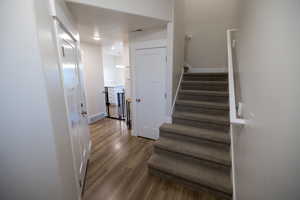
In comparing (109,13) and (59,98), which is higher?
(109,13)

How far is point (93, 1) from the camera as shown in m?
1.62

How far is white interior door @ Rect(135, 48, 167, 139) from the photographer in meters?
2.78

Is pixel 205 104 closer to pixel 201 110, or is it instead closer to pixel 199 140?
pixel 201 110

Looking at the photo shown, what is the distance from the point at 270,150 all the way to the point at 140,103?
254cm

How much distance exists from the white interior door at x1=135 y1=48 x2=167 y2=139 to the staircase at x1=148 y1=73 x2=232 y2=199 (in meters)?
0.45

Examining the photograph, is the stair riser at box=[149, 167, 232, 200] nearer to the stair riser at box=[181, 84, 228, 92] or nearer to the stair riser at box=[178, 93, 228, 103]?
the stair riser at box=[178, 93, 228, 103]

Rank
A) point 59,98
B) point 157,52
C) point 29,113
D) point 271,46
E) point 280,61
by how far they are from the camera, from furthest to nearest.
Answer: point 157,52, point 59,98, point 29,113, point 271,46, point 280,61

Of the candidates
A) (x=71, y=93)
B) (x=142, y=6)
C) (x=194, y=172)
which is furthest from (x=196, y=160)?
(x=142, y=6)

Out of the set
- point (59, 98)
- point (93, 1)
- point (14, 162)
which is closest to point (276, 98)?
point (59, 98)

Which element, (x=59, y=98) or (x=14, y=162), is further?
(x=59, y=98)

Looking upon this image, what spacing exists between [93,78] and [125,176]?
10.7 feet

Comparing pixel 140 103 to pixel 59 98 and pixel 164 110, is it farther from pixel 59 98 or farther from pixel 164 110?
pixel 59 98

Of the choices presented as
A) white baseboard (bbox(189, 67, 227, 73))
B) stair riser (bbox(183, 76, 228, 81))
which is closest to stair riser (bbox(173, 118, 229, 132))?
stair riser (bbox(183, 76, 228, 81))

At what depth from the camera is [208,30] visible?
3666 millimetres
